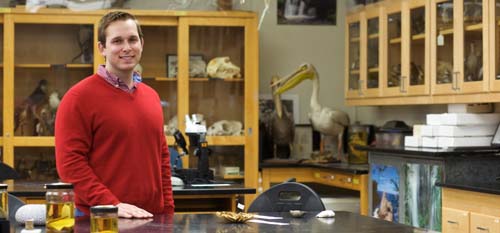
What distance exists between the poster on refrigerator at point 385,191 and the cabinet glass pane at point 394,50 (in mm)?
649

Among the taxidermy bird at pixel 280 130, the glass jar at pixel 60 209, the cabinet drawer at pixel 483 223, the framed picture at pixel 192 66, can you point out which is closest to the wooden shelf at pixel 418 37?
the taxidermy bird at pixel 280 130

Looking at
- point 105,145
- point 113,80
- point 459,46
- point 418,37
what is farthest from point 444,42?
point 105,145

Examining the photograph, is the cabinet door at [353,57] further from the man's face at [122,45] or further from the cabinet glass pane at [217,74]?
the man's face at [122,45]

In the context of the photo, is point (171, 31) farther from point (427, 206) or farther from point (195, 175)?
point (427, 206)

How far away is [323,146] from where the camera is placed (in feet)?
22.9

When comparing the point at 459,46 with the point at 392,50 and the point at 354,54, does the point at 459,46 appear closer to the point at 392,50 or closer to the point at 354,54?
the point at 392,50

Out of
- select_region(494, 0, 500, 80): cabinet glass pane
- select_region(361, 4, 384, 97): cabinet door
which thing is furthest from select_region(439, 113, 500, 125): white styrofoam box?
select_region(361, 4, 384, 97): cabinet door

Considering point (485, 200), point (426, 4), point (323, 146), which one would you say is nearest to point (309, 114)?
point (323, 146)

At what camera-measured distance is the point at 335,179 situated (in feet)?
20.8

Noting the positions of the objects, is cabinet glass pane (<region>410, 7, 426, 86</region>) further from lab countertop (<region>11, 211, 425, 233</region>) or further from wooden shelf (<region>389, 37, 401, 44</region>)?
lab countertop (<region>11, 211, 425, 233</region>)

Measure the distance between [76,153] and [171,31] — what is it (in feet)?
11.9

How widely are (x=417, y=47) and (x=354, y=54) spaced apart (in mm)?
956

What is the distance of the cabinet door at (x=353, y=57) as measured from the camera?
6.54 m

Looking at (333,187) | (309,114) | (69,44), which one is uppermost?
(69,44)
